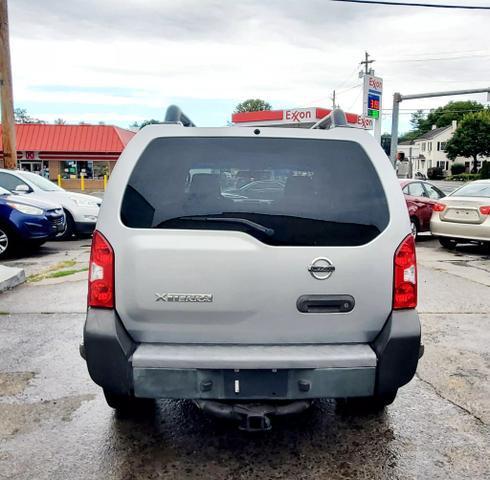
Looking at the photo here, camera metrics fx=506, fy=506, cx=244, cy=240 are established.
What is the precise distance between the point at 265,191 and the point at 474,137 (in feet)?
245

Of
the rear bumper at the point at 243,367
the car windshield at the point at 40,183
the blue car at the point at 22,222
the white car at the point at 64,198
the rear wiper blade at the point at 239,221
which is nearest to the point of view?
the rear bumper at the point at 243,367

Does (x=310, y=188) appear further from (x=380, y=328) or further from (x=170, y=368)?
(x=170, y=368)

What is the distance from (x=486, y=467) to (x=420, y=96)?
20.6m

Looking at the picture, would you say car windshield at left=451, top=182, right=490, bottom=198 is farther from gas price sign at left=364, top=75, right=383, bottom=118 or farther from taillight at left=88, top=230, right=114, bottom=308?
taillight at left=88, top=230, right=114, bottom=308

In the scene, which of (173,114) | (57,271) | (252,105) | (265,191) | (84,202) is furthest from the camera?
(252,105)

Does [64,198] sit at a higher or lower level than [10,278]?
higher

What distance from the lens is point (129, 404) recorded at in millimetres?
3176

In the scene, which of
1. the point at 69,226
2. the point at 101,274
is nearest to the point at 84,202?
the point at 69,226

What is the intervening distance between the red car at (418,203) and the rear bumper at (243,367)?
10031 mm

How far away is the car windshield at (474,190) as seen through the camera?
10414 millimetres

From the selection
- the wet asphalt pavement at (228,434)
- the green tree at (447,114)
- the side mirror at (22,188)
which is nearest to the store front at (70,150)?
the side mirror at (22,188)

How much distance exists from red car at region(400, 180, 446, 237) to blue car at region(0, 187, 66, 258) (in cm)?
802

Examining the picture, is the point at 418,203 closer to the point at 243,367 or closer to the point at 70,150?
the point at 243,367

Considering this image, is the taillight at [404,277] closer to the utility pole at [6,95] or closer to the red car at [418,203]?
the red car at [418,203]
